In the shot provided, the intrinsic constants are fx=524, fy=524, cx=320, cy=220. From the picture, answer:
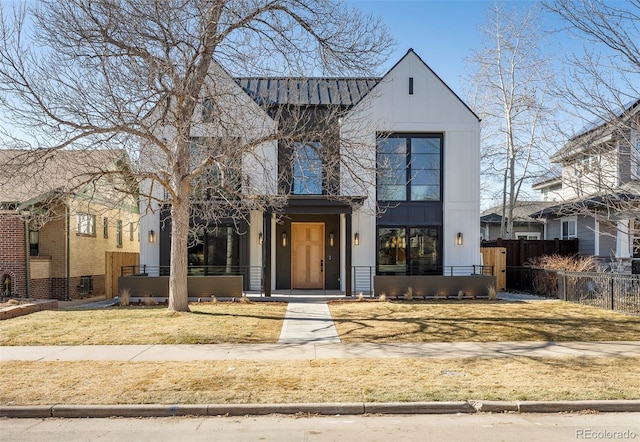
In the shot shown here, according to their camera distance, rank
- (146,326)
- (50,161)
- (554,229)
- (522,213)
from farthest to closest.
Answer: (522,213) < (554,229) < (50,161) < (146,326)

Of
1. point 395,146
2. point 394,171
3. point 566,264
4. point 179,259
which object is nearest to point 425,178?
point 394,171

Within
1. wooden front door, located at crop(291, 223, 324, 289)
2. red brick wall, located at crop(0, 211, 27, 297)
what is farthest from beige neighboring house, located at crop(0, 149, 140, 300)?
wooden front door, located at crop(291, 223, 324, 289)

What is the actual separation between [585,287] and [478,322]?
5.75 meters

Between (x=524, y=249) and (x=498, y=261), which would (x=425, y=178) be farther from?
(x=524, y=249)

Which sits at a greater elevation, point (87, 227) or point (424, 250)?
point (87, 227)

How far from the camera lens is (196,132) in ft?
51.0

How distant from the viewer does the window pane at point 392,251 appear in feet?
60.8

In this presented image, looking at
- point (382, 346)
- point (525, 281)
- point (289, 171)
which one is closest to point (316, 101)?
point (289, 171)

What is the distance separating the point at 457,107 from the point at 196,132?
29.9 ft

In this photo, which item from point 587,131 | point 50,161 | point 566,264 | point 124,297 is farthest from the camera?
point 566,264

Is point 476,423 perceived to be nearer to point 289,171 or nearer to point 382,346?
point 382,346

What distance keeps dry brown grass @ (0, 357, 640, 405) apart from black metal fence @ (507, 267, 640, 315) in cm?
635

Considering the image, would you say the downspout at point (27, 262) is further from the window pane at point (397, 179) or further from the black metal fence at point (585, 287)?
the black metal fence at point (585, 287)

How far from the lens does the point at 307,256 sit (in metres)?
19.1
